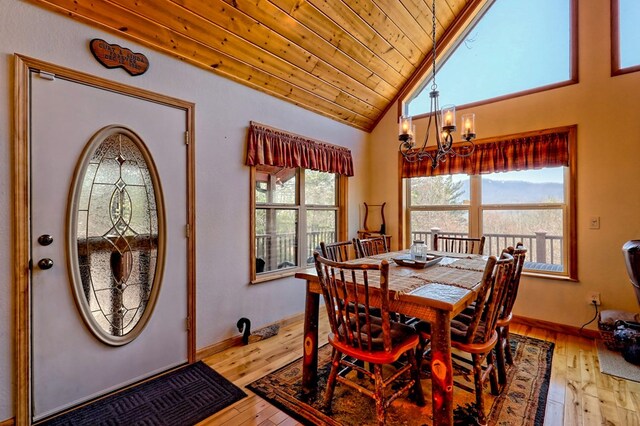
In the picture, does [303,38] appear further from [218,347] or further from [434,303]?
[218,347]

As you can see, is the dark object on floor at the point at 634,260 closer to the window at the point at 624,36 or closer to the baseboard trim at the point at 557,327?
the baseboard trim at the point at 557,327

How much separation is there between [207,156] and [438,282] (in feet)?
6.97

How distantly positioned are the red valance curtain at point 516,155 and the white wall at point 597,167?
0.41 feet

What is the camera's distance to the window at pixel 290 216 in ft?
10.5

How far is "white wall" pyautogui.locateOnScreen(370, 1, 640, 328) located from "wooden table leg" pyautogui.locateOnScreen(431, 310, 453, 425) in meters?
2.47

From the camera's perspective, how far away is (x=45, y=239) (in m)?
1.81

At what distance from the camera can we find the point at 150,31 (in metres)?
2.16

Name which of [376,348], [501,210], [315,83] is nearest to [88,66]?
[315,83]

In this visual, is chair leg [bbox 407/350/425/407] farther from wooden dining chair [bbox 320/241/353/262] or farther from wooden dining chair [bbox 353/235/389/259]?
wooden dining chair [bbox 353/235/389/259]

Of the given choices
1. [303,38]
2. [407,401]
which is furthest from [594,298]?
[303,38]

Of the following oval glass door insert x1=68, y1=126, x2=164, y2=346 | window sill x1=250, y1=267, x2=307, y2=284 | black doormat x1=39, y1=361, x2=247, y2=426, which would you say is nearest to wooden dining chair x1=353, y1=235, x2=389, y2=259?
window sill x1=250, y1=267, x2=307, y2=284

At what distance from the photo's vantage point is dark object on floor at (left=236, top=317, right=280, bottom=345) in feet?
9.17

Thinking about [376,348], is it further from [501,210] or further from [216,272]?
[501,210]

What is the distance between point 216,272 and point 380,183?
2803 mm
